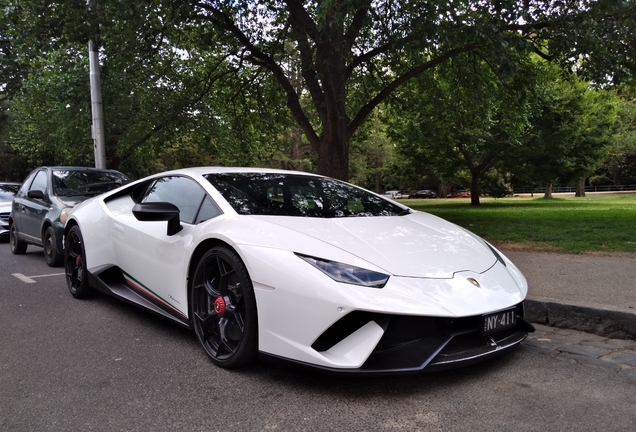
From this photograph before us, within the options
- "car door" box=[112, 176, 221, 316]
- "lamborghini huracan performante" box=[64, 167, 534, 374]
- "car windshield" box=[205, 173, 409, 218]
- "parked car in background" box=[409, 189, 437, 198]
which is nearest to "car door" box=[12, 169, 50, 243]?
"car door" box=[112, 176, 221, 316]

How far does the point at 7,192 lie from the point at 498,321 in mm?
11880

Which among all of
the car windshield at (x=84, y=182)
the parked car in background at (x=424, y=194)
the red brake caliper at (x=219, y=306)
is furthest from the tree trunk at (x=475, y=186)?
the parked car in background at (x=424, y=194)

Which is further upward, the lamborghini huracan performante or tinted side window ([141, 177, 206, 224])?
tinted side window ([141, 177, 206, 224])

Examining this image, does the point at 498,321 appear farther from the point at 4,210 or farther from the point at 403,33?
the point at 4,210

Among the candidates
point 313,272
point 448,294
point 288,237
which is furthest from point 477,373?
point 288,237

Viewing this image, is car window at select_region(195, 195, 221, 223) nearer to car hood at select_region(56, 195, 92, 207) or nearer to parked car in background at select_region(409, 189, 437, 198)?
car hood at select_region(56, 195, 92, 207)

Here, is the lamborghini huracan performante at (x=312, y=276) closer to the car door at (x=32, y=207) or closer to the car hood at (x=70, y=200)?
the car hood at (x=70, y=200)

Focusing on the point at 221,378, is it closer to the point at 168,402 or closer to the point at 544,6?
the point at 168,402

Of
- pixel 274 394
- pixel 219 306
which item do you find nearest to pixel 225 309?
pixel 219 306

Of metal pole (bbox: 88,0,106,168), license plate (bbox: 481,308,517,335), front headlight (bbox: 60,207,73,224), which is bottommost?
license plate (bbox: 481,308,517,335)

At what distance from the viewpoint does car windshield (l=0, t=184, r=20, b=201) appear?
11062 millimetres

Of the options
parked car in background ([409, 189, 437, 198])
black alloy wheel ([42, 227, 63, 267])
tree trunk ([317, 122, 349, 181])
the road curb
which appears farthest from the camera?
parked car in background ([409, 189, 437, 198])

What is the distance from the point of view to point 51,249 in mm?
7309

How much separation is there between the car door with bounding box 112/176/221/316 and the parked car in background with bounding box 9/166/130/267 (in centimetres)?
317
